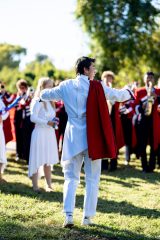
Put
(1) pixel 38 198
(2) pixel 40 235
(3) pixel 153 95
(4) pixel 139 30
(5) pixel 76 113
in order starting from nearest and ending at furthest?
1. (2) pixel 40 235
2. (5) pixel 76 113
3. (1) pixel 38 198
4. (3) pixel 153 95
5. (4) pixel 139 30

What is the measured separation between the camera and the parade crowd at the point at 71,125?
5.89 m

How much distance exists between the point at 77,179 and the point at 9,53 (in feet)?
283

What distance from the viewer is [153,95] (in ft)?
35.5

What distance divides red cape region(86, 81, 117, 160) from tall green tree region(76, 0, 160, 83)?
26.7m

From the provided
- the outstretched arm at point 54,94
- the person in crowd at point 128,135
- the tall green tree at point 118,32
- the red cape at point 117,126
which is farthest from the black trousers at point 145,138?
the tall green tree at point 118,32

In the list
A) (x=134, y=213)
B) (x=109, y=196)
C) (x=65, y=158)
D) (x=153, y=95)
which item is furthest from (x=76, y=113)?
(x=153, y=95)

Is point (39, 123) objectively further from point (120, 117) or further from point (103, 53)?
point (103, 53)

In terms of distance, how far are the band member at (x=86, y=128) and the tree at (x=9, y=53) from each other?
279ft

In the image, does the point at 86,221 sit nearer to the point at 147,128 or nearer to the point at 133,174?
the point at 133,174

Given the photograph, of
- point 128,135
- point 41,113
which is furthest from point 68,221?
point 128,135

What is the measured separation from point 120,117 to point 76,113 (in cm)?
660

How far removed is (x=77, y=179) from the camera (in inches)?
236

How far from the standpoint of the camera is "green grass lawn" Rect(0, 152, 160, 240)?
5.68 metres

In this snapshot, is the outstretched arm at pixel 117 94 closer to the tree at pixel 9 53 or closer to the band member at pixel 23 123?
the band member at pixel 23 123
